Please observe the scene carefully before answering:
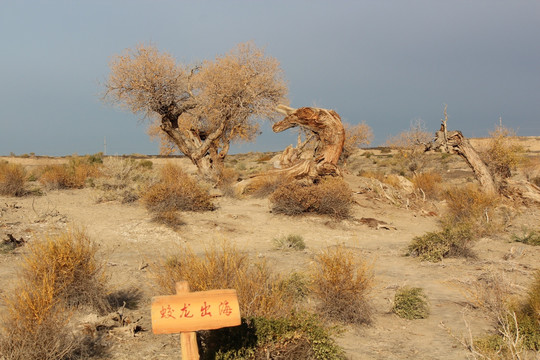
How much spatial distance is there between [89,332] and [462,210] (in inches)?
541

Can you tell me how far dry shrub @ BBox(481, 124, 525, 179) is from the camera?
19.2 meters

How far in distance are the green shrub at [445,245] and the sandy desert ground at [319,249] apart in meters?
0.30

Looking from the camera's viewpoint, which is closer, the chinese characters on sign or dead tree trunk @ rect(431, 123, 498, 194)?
the chinese characters on sign

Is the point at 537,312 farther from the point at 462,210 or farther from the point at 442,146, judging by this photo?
the point at 442,146

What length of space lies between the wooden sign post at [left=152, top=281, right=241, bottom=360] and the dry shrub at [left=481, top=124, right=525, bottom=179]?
18.2 meters

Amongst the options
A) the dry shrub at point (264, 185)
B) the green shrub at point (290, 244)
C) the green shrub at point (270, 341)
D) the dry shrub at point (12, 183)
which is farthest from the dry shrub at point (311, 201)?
the green shrub at point (270, 341)

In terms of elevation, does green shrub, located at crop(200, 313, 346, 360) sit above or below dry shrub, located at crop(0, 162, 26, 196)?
below

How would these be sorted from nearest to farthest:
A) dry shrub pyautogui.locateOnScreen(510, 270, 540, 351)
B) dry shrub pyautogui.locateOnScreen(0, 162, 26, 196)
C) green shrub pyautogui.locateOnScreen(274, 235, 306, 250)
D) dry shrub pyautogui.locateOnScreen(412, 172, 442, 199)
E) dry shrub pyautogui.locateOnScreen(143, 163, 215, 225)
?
1. dry shrub pyautogui.locateOnScreen(510, 270, 540, 351)
2. green shrub pyautogui.locateOnScreen(274, 235, 306, 250)
3. dry shrub pyautogui.locateOnScreen(143, 163, 215, 225)
4. dry shrub pyautogui.locateOnScreen(0, 162, 26, 196)
5. dry shrub pyautogui.locateOnScreen(412, 172, 442, 199)

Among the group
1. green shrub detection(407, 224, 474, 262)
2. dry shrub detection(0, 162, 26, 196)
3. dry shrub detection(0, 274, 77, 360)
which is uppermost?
dry shrub detection(0, 162, 26, 196)

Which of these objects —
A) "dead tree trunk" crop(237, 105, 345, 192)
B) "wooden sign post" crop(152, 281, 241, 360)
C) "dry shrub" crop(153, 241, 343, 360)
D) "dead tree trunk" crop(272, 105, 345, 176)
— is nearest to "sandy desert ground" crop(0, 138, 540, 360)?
"dry shrub" crop(153, 241, 343, 360)

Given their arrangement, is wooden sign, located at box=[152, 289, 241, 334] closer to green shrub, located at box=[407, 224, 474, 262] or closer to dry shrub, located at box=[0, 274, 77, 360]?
dry shrub, located at box=[0, 274, 77, 360]

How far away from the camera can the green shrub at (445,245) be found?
10578 millimetres

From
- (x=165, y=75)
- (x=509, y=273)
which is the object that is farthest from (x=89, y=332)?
(x=165, y=75)

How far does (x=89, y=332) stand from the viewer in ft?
17.9
